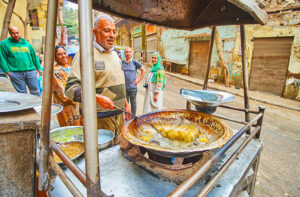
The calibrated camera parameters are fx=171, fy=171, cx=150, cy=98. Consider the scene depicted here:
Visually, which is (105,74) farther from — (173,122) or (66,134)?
(173,122)

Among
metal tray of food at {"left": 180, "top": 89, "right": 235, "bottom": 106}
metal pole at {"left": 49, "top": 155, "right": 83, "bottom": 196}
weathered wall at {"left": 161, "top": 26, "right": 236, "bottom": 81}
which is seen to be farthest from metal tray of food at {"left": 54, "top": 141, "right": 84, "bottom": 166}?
weathered wall at {"left": 161, "top": 26, "right": 236, "bottom": 81}

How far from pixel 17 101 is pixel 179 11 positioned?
1744 mm

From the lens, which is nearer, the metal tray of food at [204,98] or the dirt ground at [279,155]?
the metal tray of food at [204,98]

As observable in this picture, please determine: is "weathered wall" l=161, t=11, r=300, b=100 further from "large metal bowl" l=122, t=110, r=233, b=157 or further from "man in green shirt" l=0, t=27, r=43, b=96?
"man in green shirt" l=0, t=27, r=43, b=96

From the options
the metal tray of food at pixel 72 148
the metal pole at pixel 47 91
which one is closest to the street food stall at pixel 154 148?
the metal pole at pixel 47 91

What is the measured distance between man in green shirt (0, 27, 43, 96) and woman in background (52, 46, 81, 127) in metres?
1.56

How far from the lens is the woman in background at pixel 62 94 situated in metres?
3.01

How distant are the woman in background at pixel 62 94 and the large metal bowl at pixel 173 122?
6.31 feet

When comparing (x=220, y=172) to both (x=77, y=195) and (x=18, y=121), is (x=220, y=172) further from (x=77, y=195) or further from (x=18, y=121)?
(x=18, y=121)

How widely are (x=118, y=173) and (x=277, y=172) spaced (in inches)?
118

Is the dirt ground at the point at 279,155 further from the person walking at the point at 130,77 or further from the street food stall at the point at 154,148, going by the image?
the street food stall at the point at 154,148

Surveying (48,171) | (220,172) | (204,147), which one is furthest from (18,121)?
(220,172)

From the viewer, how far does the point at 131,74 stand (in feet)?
14.7

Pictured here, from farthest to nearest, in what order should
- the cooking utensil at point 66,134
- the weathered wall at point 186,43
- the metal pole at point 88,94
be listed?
the weathered wall at point 186,43 < the cooking utensil at point 66,134 < the metal pole at point 88,94
